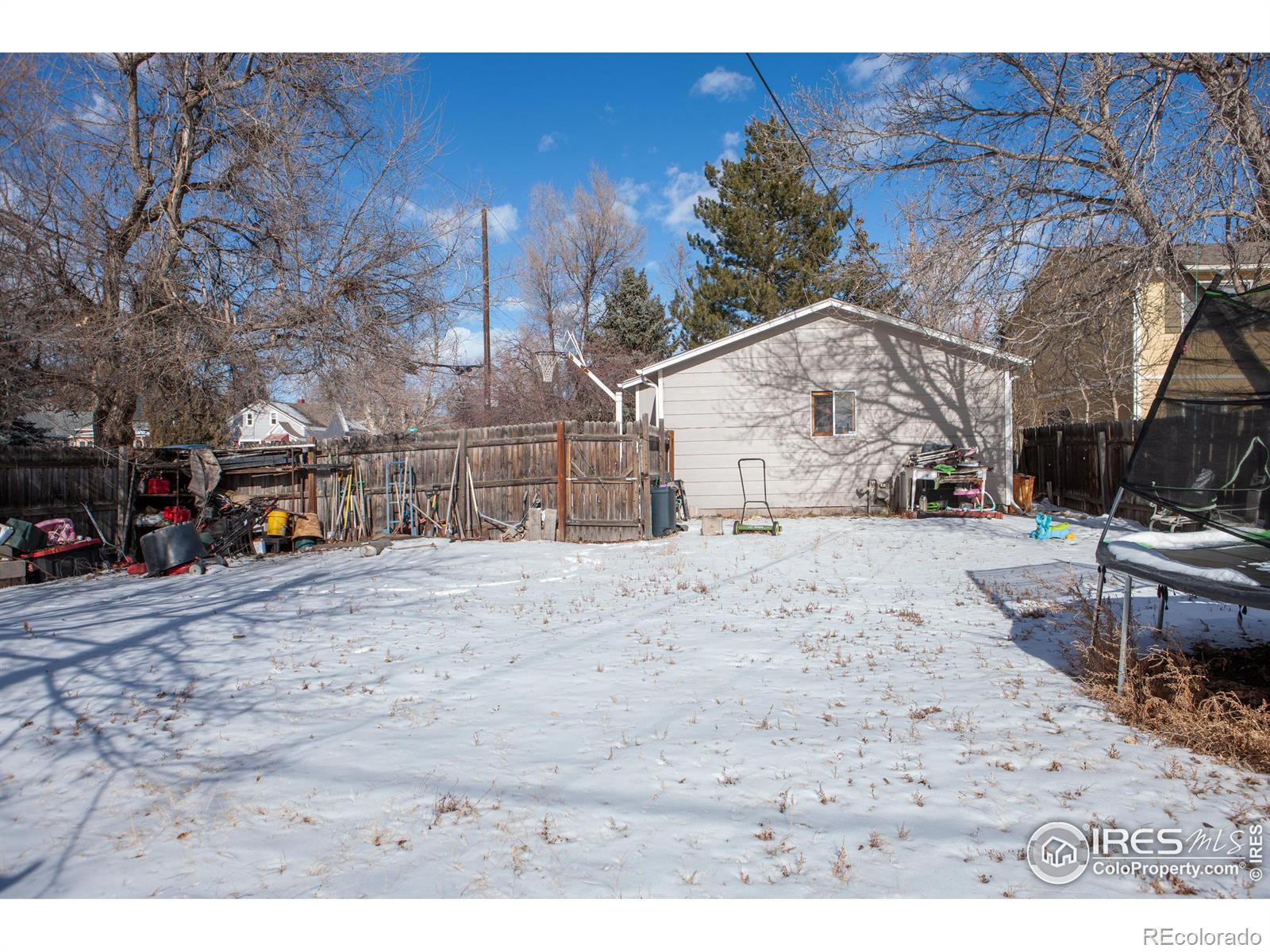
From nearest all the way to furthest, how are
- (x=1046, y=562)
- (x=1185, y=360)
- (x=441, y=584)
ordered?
(x=1185, y=360) < (x=441, y=584) < (x=1046, y=562)

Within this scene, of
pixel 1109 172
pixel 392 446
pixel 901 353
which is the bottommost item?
pixel 392 446

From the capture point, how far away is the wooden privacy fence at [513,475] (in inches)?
493

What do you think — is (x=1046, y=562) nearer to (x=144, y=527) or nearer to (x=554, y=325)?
(x=144, y=527)

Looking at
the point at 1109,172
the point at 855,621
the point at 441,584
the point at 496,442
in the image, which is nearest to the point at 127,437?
the point at 496,442

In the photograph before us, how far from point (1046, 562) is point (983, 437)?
23.1ft

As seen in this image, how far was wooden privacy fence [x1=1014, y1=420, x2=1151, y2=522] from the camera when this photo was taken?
1369cm

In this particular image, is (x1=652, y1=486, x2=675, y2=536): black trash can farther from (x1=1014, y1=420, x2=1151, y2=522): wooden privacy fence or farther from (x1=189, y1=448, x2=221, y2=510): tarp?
(x1=1014, y1=420, x2=1151, y2=522): wooden privacy fence

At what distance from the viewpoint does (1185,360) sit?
478 centimetres

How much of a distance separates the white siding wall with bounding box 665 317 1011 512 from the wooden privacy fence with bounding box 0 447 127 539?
33.1 ft

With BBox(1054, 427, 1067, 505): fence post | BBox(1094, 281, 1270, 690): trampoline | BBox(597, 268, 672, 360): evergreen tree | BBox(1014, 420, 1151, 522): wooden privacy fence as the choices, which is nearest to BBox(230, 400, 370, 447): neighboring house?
BBox(597, 268, 672, 360): evergreen tree

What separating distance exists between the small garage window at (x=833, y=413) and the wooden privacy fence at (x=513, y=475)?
4329 mm

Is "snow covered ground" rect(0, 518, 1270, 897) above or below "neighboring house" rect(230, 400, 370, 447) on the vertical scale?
below

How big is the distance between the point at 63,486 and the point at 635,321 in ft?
77.5

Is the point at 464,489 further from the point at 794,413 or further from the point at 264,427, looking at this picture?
the point at 264,427
